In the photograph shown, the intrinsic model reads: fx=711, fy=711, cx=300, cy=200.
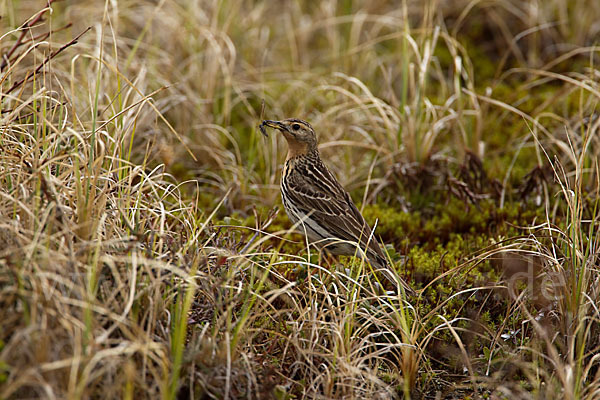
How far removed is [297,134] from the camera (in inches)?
248

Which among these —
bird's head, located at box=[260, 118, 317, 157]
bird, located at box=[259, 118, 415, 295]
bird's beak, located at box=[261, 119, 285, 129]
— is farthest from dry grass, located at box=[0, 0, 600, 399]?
bird's beak, located at box=[261, 119, 285, 129]

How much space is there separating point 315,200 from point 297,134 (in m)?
0.65

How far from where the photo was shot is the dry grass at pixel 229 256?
3.71m

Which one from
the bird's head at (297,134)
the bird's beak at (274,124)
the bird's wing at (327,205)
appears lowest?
the bird's wing at (327,205)

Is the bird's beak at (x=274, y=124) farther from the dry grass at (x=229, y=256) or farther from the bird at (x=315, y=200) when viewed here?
Result: the dry grass at (x=229, y=256)

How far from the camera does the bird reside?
593 centimetres

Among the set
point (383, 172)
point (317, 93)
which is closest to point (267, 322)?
point (383, 172)

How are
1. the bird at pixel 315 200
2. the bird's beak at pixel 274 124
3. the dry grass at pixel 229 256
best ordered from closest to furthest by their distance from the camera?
the dry grass at pixel 229 256
the bird at pixel 315 200
the bird's beak at pixel 274 124

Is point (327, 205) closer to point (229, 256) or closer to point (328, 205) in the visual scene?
point (328, 205)

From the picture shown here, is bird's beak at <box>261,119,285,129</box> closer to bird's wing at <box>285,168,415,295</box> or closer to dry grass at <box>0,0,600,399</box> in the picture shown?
bird's wing at <box>285,168,415,295</box>

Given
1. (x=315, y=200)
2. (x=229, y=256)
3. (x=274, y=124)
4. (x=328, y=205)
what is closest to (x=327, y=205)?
(x=328, y=205)

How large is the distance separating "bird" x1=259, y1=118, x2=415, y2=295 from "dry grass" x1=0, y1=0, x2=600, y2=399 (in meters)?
0.25

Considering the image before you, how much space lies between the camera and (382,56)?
31.6 feet

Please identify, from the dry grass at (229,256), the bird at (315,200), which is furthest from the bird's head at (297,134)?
the dry grass at (229,256)
